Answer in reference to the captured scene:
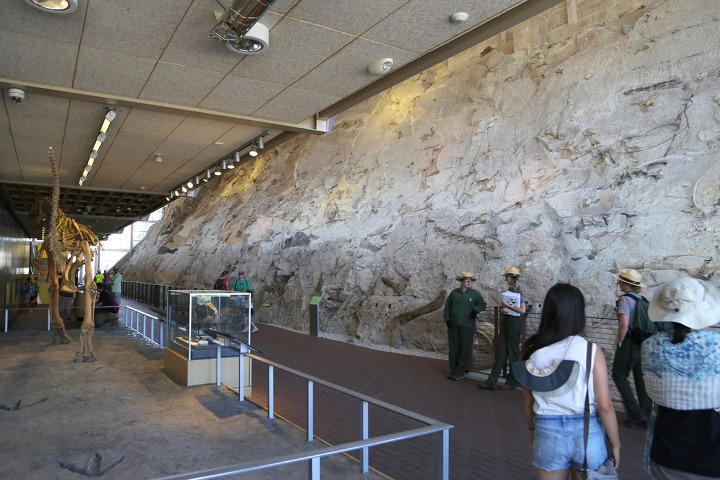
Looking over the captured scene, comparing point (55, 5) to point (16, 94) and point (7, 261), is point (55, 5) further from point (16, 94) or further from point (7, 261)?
point (7, 261)

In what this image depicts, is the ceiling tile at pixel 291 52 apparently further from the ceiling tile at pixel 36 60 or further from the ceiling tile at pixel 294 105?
the ceiling tile at pixel 36 60

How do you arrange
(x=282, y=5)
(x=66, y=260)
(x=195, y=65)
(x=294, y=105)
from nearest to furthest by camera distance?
(x=282, y=5)
(x=195, y=65)
(x=294, y=105)
(x=66, y=260)

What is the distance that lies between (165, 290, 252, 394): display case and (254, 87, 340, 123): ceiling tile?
10.7 feet

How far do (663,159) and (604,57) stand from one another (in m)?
3.48

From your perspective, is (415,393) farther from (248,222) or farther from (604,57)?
(248,222)

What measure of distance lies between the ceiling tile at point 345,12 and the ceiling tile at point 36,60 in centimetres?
303

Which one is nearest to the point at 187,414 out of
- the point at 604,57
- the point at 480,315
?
the point at 480,315

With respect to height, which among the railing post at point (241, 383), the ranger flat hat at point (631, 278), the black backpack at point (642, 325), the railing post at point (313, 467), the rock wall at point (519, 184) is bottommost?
the railing post at point (241, 383)

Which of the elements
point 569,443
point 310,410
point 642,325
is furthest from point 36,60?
point 642,325

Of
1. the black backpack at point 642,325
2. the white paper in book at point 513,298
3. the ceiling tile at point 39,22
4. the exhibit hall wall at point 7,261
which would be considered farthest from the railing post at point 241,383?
the exhibit hall wall at point 7,261

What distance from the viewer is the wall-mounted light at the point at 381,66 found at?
6672 mm

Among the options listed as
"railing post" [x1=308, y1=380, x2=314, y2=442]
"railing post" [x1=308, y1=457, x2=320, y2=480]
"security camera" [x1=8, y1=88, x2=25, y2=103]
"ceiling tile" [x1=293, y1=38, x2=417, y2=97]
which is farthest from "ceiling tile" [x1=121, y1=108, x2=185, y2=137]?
"railing post" [x1=308, y1=457, x2=320, y2=480]

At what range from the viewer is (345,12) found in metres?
5.37

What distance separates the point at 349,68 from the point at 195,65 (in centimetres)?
212
